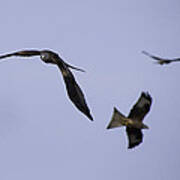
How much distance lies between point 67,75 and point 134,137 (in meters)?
3.93

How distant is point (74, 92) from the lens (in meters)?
8.22

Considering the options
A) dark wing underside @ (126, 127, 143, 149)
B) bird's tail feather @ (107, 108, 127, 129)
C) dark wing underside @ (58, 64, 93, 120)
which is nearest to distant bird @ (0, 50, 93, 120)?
dark wing underside @ (58, 64, 93, 120)

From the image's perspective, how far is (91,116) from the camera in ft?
23.9

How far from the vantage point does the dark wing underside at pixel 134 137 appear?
12188mm

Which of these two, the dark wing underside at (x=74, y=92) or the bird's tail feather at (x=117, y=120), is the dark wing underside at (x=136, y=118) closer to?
the bird's tail feather at (x=117, y=120)

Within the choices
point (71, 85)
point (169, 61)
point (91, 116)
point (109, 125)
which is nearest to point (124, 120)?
point (109, 125)

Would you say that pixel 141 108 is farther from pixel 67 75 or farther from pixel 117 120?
pixel 67 75

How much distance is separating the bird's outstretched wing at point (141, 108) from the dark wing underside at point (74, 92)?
349cm

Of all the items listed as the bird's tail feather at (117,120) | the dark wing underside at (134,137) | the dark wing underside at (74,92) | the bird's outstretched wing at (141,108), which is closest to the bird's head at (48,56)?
the dark wing underside at (74,92)

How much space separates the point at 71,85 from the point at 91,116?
1320mm

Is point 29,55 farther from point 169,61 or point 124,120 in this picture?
point 169,61

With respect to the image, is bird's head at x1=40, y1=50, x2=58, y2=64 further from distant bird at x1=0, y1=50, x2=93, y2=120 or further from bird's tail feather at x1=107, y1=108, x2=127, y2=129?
bird's tail feather at x1=107, y1=108, x2=127, y2=129

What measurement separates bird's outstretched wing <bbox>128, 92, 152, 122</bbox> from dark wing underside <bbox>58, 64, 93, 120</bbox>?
349 cm

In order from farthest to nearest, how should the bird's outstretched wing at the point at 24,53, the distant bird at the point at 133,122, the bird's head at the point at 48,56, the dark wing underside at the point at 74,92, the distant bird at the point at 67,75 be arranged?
1. the distant bird at the point at 133,122
2. the bird's outstretched wing at the point at 24,53
3. the bird's head at the point at 48,56
4. the distant bird at the point at 67,75
5. the dark wing underside at the point at 74,92
